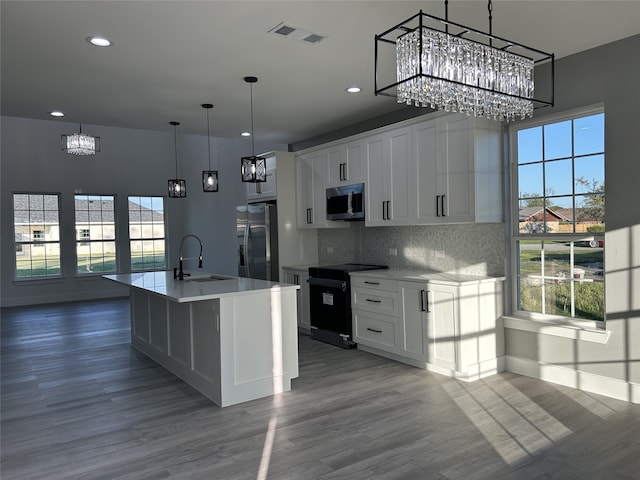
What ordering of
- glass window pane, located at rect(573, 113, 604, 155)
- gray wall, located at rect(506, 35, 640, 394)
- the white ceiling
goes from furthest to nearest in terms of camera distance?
glass window pane, located at rect(573, 113, 604, 155)
gray wall, located at rect(506, 35, 640, 394)
the white ceiling

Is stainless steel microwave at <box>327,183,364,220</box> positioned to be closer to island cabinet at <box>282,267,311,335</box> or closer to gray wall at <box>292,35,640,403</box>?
island cabinet at <box>282,267,311,335</box>

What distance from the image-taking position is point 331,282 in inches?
217

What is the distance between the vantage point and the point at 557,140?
4.14 metres

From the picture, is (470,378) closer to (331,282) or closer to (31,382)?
(331,282)

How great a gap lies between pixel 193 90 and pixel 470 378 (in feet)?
12.1

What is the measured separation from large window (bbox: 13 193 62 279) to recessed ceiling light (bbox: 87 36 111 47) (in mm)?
6771

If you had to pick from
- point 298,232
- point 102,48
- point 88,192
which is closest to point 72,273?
point 88,192

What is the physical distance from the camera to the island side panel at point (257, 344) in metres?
3.75

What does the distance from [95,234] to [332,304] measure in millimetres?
6382

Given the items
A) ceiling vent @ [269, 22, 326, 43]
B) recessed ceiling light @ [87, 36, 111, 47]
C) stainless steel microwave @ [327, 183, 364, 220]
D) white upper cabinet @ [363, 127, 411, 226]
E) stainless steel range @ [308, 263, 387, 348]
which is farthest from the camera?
stainless steel microwave @ [327, 183, 364, 220]

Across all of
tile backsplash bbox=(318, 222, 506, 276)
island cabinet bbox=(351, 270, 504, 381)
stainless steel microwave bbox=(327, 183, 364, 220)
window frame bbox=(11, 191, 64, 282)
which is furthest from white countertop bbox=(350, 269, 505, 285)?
window frame bbox=(11, 191, 64, 282)

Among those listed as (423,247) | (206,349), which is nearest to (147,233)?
(423,247)

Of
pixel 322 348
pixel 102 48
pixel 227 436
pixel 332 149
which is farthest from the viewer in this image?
pixel 332 149

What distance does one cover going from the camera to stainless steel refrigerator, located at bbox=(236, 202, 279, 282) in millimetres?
6426
